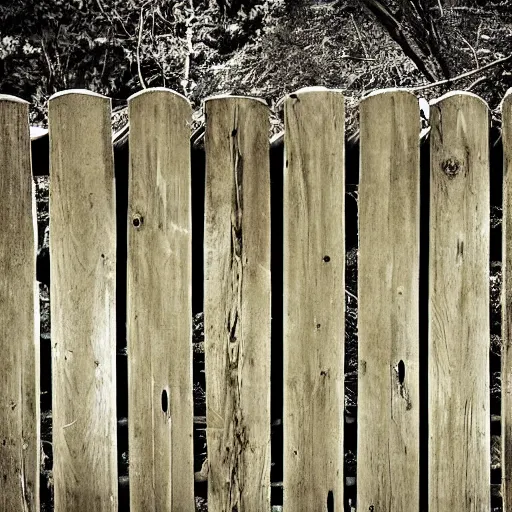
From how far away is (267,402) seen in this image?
1.74m

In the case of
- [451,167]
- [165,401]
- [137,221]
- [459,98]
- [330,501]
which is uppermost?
[459,98]

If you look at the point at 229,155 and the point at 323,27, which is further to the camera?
the point at 323,27

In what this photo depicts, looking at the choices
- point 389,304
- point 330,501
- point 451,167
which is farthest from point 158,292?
point 451,167

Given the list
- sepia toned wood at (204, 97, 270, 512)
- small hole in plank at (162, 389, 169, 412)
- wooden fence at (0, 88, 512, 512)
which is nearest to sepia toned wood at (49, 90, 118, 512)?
wooden fence at (0, 88, 512, 512)

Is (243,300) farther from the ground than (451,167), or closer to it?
closer to it

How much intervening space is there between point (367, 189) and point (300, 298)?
33 cm

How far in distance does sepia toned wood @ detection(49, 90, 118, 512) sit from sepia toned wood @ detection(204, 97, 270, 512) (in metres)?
0.25

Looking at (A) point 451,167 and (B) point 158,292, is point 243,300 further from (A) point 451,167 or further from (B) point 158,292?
(A) point 451,167

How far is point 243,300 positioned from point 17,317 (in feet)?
1.90

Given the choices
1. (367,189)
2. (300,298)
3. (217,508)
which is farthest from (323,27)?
(217,508)

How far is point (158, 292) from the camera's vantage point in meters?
1.71

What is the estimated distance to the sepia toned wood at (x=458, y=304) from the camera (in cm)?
173

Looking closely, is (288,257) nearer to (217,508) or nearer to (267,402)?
(267,402)

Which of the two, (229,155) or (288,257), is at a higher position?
(229,155)
